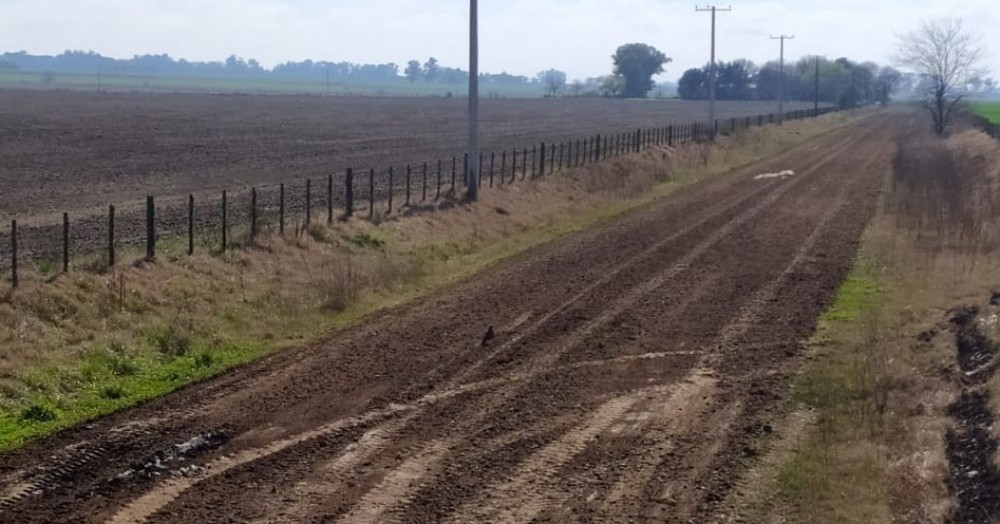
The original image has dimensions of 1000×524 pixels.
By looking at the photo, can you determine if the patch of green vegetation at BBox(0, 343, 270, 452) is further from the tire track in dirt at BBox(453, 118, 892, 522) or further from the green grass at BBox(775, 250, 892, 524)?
the green grass at BBox(775, 250, 892, 524)

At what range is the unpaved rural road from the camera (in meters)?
9.51

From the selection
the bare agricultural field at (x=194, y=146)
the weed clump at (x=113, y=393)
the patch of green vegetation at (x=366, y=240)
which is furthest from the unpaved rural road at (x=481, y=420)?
the bare agricultural field at (x=194, y=146)

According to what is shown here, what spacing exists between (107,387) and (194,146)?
44.3 m

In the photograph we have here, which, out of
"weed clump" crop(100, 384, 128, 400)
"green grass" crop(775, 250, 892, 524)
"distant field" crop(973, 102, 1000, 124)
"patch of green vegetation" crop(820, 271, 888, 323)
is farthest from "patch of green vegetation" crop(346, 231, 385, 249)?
"distant field" crop(973, 102, 1000, 124)

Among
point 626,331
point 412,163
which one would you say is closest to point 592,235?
point 626,331

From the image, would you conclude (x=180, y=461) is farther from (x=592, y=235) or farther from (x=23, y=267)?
(x=592, y=235)

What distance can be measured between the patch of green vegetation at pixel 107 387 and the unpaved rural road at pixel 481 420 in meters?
0.36

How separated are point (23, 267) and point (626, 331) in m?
8.84

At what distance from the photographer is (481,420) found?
38.7ft

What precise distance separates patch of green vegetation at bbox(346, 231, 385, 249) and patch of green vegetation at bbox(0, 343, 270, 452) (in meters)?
7.37

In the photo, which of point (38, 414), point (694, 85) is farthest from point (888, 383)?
point (694, 85)

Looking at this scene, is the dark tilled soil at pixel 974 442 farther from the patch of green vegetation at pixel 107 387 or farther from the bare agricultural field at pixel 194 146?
the bare agricultural field at pixel 194 146

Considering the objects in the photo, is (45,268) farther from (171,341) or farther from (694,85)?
(694,85)

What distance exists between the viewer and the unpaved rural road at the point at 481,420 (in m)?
9.51
